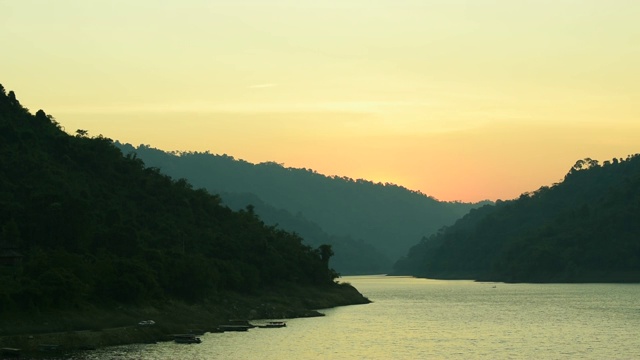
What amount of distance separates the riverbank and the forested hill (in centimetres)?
174

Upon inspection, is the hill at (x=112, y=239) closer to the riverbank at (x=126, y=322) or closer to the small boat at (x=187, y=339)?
the riverbank at (x=126, y=322)

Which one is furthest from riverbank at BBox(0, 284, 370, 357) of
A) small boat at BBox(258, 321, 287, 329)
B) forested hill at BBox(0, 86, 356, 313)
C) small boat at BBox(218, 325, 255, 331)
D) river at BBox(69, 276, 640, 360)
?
small boat at BBox(258, 321, 287, 329)

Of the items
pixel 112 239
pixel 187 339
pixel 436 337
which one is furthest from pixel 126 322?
pixel 436 337

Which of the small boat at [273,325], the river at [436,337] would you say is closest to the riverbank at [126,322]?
the river at [436,337]

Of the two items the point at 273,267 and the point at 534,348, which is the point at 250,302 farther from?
the point at 534,348

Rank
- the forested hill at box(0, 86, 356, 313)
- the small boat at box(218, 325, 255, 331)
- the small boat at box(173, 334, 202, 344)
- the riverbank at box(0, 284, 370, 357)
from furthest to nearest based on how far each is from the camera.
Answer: the small boat at box(218, 325, 255, 331), the forested hill at box(0, 86, 356, 313), the small boat at box(173, 334, 202, 344), the riverbank at box(0, 284, 370, 357)

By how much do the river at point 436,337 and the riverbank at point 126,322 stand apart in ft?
8.18

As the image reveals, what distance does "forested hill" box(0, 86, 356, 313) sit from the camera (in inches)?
3888

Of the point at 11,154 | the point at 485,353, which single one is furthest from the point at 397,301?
the point at 485,353

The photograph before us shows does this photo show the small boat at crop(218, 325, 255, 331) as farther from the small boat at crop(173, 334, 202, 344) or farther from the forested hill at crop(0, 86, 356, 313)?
the small boat at crop(173, 334, 202, 344)

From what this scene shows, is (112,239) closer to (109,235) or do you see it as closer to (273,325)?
(109,235)

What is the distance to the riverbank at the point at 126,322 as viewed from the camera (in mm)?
80688

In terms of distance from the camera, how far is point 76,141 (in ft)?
497

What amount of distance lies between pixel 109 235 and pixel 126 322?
27390 millimetres
